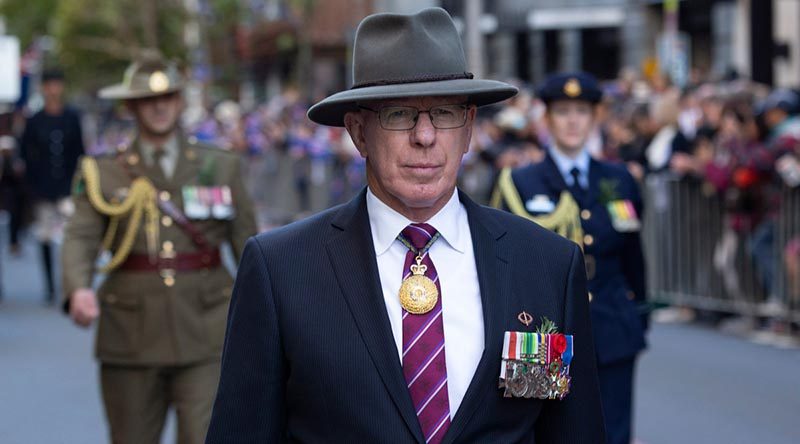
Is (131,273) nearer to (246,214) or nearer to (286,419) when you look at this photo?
(246,214)

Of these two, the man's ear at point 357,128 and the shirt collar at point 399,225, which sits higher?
the man's ear at point 357,128

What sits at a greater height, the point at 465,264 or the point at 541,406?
the point at 465,264

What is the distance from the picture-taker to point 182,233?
6.34 metres

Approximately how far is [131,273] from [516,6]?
2927 cm

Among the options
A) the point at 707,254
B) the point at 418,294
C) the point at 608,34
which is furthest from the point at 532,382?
the point at 608,34

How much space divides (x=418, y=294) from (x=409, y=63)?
0.51 m

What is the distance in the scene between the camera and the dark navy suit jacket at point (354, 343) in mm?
3146

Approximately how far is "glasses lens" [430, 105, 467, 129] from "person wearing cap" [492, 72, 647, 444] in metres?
2.90

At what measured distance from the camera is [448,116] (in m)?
3.29

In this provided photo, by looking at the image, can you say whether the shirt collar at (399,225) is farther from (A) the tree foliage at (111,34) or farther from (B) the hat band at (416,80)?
(A) the tree foliage at (111,34)

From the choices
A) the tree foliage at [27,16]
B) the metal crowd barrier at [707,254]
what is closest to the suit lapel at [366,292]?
the metal crowd barrier at [707,254]

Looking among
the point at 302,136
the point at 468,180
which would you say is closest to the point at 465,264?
the point at 468,180

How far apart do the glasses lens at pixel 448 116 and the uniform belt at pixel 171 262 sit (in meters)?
3.21

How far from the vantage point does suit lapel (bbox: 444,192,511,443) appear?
3148mm
